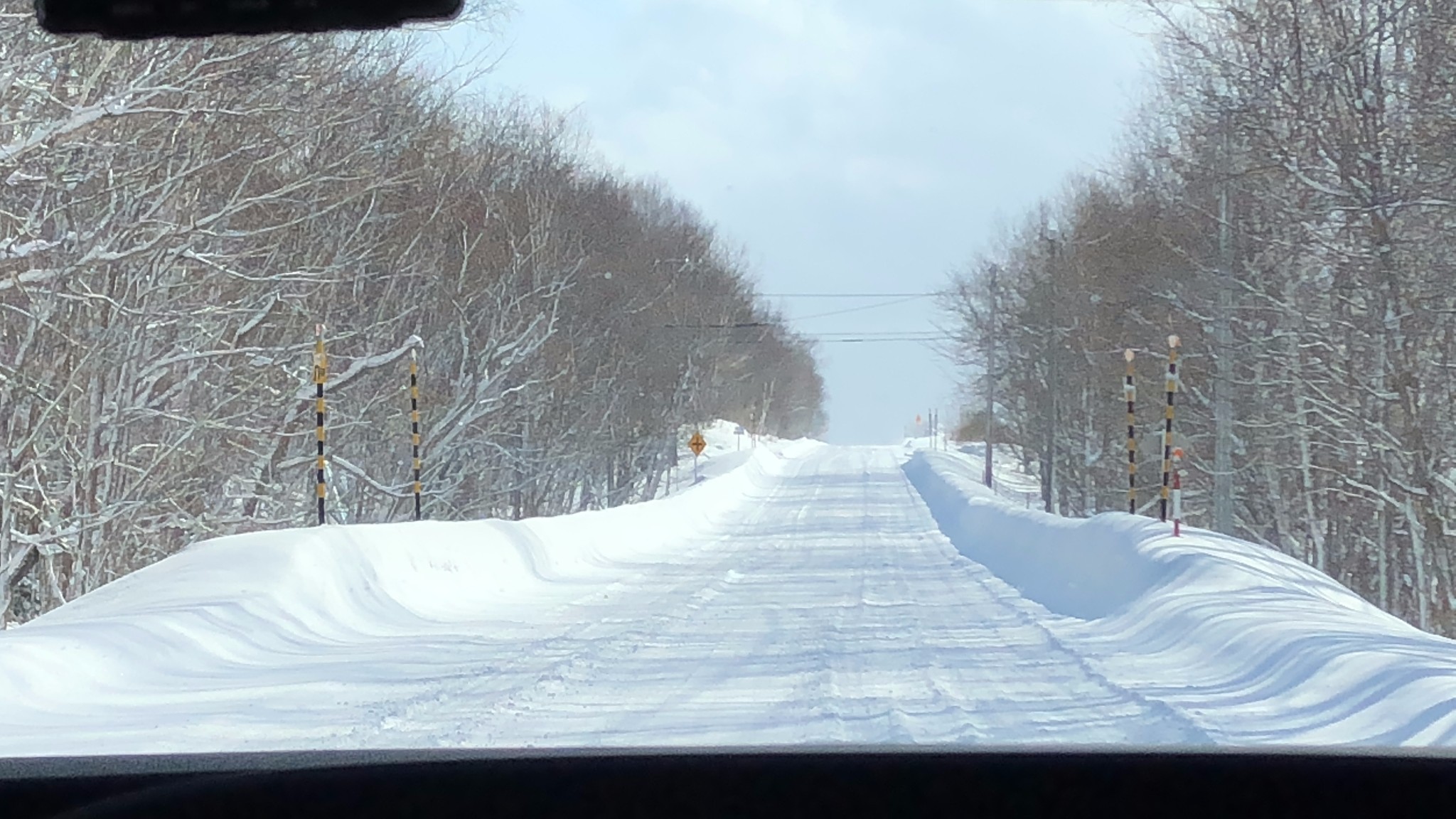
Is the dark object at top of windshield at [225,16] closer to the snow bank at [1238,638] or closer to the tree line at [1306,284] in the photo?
the snow bank at [1238,638]

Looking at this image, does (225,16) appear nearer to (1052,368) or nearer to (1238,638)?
(1238,638)

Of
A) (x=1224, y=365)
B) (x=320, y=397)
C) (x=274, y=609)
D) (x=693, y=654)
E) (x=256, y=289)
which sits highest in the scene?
(x=256, y=289)

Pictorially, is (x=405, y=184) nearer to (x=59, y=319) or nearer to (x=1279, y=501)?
(x=59, y=319)

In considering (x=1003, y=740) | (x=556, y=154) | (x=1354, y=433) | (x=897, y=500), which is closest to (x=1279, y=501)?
(x=1354, y=433)

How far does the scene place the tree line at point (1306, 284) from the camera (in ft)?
65.4

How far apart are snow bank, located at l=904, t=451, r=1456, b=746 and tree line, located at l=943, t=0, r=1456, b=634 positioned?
266 inches

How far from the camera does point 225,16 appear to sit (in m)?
2.60

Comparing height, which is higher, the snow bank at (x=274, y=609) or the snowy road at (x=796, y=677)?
the snow bank at (x=274, y=609)

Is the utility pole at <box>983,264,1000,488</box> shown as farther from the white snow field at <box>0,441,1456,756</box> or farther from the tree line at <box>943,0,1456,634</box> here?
the white snow field at <box>0,441,1456,756</box>

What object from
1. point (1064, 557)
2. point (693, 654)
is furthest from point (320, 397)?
point (1064, 557)

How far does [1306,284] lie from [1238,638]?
18.3m

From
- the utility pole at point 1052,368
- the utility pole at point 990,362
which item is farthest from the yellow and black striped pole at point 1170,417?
the utility pole at point 990,362

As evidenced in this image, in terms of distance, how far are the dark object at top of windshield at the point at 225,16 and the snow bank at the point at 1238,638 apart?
3048 mm

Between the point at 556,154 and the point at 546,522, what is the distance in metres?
18.9
